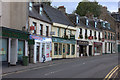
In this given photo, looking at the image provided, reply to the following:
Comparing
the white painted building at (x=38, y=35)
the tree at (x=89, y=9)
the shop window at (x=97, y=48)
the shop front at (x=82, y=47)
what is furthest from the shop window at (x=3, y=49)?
the tree at (x=89, y=9)

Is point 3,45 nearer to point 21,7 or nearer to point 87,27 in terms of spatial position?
point 21,7

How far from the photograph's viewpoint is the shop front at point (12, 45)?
832 inches

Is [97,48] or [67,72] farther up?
[97,48]

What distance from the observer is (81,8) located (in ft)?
227

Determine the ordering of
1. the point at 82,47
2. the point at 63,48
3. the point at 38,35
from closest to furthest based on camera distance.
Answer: the point at 38,35, the point at 63,48, the point at 82,47

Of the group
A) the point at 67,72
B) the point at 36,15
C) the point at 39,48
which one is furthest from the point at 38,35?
the point at 67,72

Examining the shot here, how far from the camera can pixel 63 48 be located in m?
35.9

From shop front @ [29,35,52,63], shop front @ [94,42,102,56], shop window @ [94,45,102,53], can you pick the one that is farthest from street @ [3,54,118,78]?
shop window @ [94,45,102,53]

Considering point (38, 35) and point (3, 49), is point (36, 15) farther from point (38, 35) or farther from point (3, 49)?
point (3, 49)

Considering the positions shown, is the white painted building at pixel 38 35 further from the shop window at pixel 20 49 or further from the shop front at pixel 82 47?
the shop front at pixel 82 47

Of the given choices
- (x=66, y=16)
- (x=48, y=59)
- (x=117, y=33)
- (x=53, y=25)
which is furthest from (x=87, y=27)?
(x=117, y=33)

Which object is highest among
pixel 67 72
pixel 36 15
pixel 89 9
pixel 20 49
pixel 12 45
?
pixel 89 9

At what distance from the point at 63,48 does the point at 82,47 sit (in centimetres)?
993

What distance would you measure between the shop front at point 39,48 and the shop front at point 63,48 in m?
1.61
